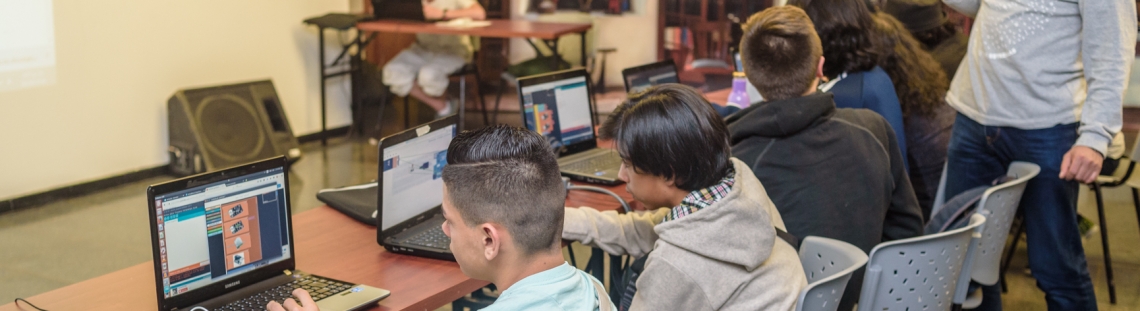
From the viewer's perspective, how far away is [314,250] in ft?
6.51

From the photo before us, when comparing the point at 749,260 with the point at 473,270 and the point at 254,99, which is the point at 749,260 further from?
the point at 254,99

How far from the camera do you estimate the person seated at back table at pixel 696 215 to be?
1.53m

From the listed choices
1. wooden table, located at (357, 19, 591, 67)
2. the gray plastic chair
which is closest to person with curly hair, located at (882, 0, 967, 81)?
the gray plastic chair

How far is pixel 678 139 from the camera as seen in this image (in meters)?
1.62

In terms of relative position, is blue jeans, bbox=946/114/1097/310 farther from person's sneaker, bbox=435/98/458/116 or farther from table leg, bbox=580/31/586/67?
person's sneaker, bbox=435/98/458/116

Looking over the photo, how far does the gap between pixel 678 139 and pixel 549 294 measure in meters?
0.50

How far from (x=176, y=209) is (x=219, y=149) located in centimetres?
379

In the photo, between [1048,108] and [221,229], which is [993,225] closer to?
[1048,108]

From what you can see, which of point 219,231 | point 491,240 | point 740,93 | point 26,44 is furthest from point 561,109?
point 26,44

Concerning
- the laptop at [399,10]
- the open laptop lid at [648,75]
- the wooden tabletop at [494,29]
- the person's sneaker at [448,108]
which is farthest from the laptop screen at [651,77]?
the person's sneaker at [448,108]

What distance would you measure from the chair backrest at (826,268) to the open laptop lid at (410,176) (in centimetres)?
81

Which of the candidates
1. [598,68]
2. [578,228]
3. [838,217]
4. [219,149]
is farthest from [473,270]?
[598,68]

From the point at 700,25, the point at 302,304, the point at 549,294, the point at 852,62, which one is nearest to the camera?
the point at 549,294

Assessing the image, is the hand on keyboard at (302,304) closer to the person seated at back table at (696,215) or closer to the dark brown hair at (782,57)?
the person seated at back table at (696,215)
